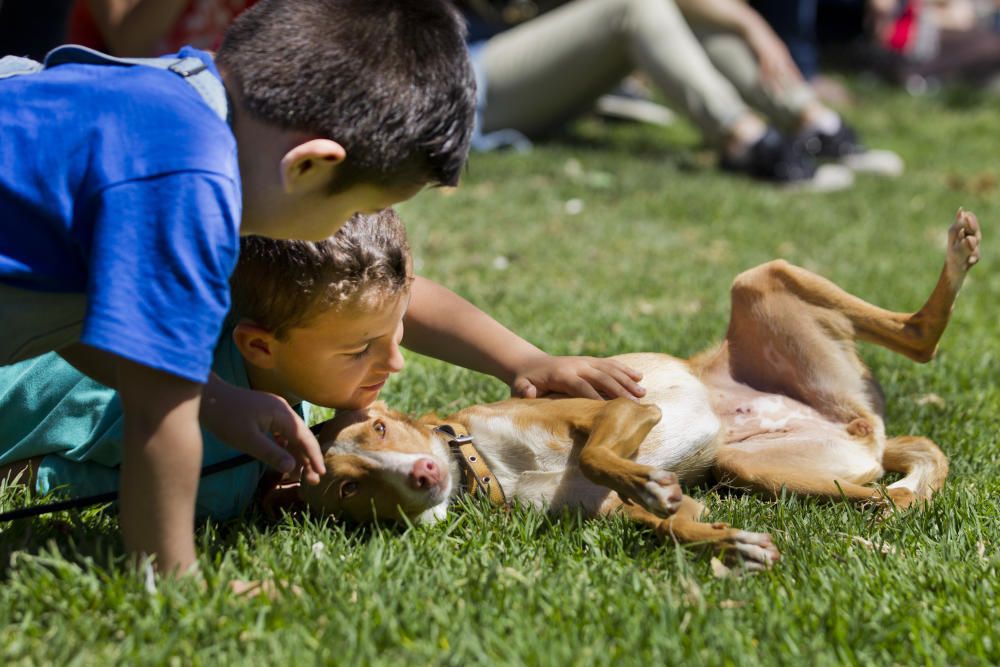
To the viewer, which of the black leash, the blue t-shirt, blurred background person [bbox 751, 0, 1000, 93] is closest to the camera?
the blue t-shirt

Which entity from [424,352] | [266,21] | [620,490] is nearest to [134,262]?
[266,21]

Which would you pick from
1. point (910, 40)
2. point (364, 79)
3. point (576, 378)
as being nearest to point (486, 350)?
point (576, 378)

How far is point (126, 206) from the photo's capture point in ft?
6.77

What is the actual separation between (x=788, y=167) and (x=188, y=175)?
6551mm

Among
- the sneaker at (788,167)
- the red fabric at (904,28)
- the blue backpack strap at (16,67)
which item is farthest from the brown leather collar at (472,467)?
the red fabric at (904,28)

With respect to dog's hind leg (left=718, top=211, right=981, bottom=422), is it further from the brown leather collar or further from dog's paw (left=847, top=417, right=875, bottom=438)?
the brown leather collar

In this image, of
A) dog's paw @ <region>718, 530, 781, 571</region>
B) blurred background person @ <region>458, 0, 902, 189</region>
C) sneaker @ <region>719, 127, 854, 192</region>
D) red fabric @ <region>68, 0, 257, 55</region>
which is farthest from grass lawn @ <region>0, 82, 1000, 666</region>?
blurred background person @ <region>458, 0, 902, 189</region>

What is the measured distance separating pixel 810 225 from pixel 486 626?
5.21m

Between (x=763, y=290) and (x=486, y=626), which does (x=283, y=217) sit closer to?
(x=486, y=626)

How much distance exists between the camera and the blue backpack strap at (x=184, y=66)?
7.36 ft

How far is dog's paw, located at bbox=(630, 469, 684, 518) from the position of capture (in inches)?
102

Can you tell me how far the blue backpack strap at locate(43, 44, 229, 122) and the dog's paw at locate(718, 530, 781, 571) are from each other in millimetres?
1404

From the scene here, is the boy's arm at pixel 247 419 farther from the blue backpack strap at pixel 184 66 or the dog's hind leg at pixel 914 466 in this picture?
the dog's hind leg at pixel 914 466

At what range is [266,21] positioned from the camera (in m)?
2.32
